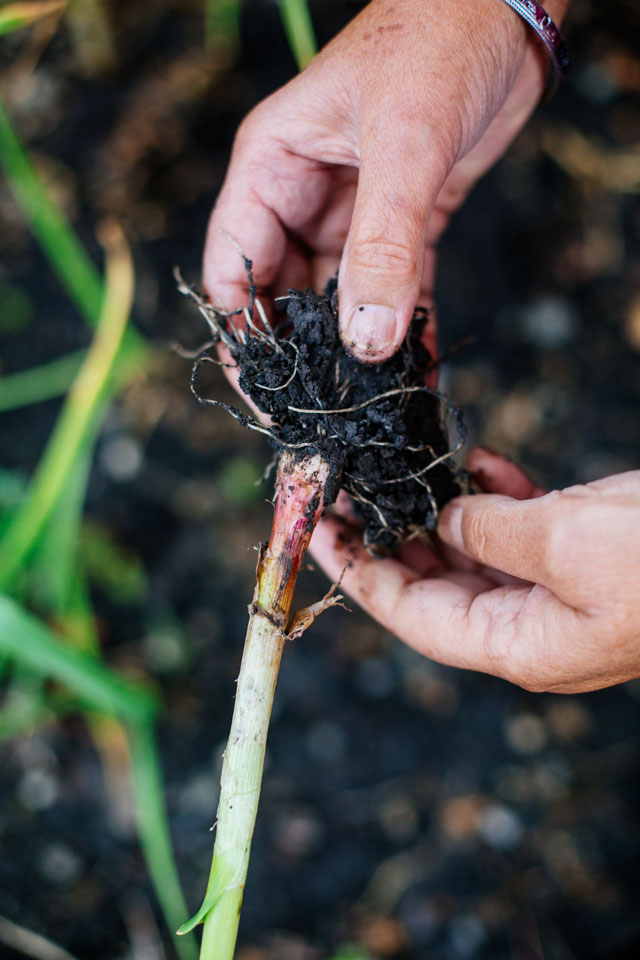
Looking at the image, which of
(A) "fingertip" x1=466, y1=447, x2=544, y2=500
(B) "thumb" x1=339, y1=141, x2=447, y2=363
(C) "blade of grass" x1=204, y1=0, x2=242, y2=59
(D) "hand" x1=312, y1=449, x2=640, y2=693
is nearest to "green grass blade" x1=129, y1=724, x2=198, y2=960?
(D) "hand" x1=312, y1=449, x2=640, y2=693

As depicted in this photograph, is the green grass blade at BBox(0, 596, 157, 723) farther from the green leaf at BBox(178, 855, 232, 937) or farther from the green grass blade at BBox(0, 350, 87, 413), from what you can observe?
the green grass blade at BBox(0, 350, 87, 413)

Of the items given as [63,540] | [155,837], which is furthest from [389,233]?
[155,837]

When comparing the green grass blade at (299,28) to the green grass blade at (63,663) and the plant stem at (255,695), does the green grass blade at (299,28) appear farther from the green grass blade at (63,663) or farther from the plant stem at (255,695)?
the green grass blade at (63,663)

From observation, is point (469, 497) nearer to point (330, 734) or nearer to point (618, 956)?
point (330, 734)

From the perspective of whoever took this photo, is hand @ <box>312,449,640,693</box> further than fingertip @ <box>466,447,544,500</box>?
No

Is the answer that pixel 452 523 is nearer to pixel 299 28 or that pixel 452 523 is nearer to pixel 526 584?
pixel 526 584

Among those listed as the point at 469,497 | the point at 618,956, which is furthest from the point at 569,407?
the point at 618,956

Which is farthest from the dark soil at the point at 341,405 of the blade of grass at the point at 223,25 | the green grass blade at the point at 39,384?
the blade of grass at the point at 223,25
